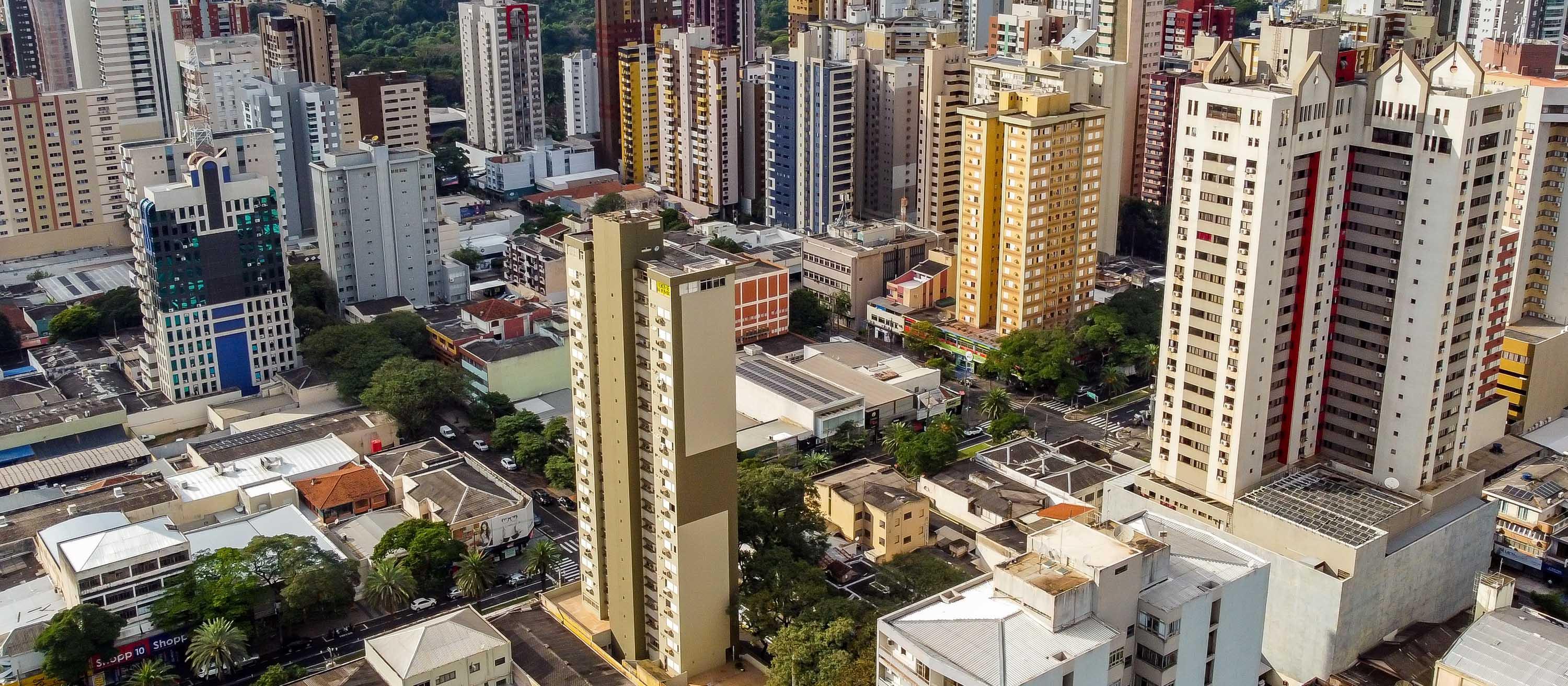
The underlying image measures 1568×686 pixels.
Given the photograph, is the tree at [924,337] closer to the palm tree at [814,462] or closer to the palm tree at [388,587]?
the palm tree at [814,462]

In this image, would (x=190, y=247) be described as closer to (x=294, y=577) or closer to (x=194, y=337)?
(x=194, y=337)

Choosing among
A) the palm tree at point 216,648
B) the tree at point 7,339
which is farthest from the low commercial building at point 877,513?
the tree at point 7,339

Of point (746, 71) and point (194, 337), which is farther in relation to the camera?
point (746, 71)

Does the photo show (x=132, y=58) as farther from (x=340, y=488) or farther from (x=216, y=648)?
(x=216, y=648)

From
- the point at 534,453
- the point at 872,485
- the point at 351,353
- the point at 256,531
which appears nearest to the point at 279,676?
the point at 256,531

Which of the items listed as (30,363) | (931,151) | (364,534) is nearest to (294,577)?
(364,534)

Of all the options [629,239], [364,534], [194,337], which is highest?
[629,239]

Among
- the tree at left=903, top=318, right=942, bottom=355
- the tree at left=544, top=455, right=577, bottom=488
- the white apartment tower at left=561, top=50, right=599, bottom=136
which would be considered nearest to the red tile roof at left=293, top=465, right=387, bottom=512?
the tree at left=544, top=455, right=577, bottom=488
